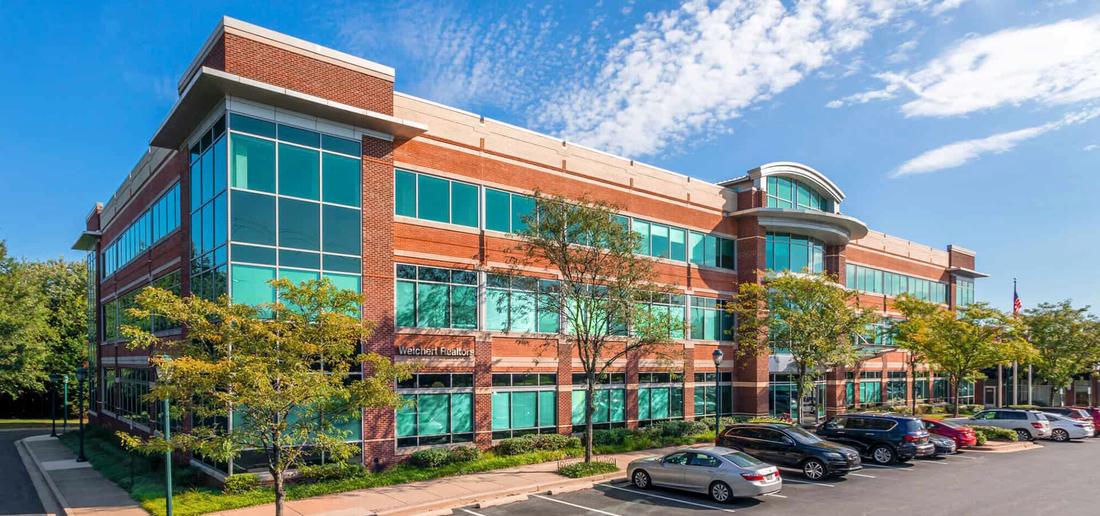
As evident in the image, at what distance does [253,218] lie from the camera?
1950 cm

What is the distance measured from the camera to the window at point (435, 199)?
913 inches

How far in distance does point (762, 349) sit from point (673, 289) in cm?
882

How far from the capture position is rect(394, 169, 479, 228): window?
2319 cm

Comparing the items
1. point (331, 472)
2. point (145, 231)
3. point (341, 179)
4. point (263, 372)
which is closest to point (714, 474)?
point (331, 472)

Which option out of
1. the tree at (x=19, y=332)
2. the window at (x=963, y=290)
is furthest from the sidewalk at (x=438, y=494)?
the window at (x=963, y=290)

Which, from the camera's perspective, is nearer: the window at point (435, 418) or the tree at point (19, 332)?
the window at point (435, 418)

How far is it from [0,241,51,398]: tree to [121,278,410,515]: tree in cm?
3656

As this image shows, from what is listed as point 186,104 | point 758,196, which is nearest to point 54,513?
point 186,104

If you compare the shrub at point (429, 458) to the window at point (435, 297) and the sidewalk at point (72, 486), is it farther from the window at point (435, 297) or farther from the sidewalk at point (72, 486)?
the sidewalk at point (72, 486)

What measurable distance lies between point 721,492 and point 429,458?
9353 millimetres

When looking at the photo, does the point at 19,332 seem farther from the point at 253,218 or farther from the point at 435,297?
the point at 435,297

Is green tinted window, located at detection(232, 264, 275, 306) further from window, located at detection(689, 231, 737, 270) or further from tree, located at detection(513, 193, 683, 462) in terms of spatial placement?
window, located at detection(689, 231, 737, 270)

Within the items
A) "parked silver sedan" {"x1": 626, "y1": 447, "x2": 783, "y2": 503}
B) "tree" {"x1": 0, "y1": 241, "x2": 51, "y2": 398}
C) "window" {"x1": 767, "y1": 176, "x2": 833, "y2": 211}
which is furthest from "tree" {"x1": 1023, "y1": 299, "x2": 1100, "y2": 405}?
"tree" {"x1": 0, "y1": 241, "x2": 51, "y2": 398}

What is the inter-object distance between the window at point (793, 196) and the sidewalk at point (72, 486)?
1248 inches
